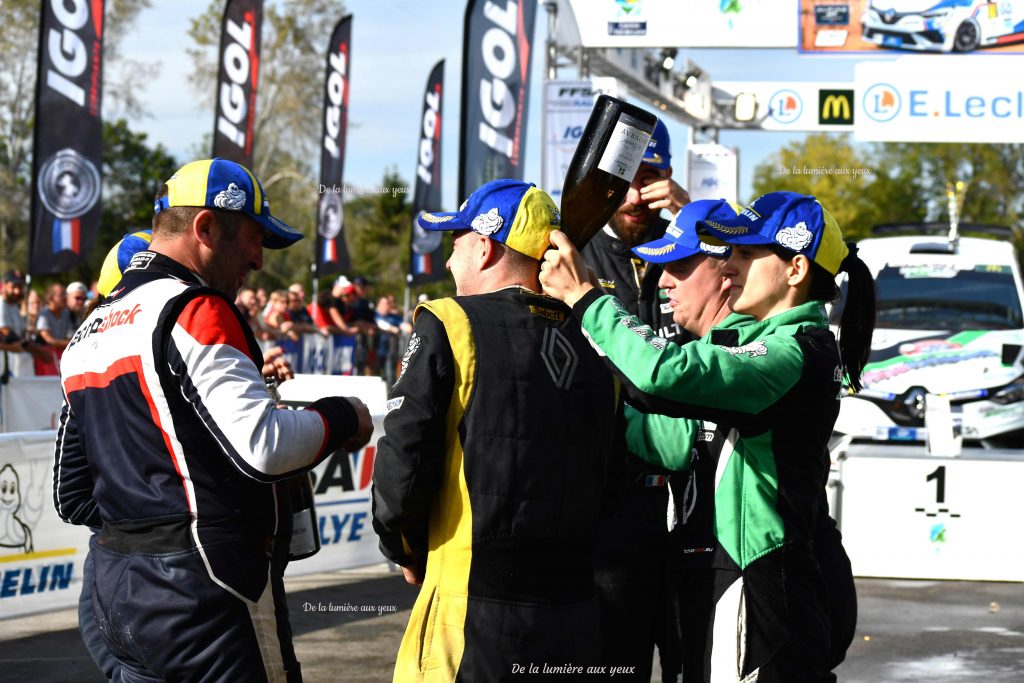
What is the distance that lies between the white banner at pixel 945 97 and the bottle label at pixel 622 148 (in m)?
15.6

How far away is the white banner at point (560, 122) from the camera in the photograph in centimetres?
1364

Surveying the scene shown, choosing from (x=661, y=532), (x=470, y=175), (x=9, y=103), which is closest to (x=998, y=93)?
(x=470, y=175)

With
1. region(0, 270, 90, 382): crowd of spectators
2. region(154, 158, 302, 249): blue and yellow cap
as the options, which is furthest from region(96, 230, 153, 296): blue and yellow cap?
region(0, 270, 90, 382): crowd of spectators

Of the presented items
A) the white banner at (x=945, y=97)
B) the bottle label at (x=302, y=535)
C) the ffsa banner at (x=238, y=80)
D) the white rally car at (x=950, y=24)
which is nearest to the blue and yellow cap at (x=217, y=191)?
the bottle label at (x=302, y=535)

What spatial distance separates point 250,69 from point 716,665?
1778 cm

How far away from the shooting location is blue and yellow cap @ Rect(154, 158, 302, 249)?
124 inches

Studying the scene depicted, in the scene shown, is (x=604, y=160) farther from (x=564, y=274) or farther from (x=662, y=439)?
(x=662, y=439)

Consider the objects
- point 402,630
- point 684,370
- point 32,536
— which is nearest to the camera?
point 684,370

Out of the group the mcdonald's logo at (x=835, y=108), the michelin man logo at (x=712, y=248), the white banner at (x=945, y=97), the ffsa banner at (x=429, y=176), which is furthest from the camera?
the ffsa banner at (x=429, y=176)

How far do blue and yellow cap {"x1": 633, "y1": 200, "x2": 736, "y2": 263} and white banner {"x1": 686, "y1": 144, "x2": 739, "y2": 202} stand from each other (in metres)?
15.5

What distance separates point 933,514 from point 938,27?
11453 millimetres

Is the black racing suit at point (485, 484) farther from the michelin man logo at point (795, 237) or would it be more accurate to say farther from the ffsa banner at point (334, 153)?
the ffsa banner at point (334, 153)

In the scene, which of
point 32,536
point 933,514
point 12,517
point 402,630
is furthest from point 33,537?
point 933,514

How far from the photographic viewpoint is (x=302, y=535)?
3586 mm
